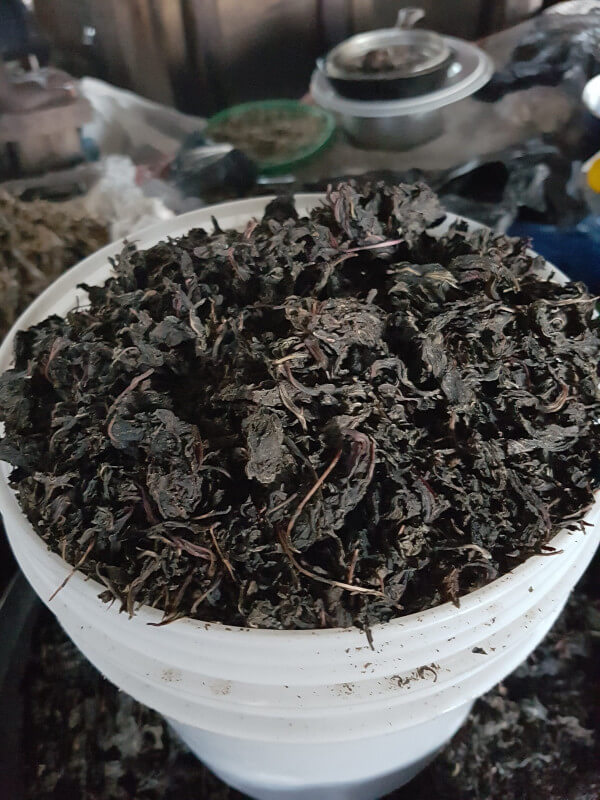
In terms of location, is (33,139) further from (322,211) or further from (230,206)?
(322,211)

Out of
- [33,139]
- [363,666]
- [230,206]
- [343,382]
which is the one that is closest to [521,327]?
[343,382]

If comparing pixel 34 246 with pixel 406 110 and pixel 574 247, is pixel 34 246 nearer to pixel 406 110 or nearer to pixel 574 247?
pixel 406 110

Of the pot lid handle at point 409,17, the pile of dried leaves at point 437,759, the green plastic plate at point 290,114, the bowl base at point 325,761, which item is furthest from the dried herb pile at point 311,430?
the pot lid handle at point 409,17

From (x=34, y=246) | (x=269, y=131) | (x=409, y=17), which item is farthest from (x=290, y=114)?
(x=34, y=246)

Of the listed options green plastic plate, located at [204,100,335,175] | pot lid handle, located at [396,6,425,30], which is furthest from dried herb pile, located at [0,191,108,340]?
pot lid handle, located at [396,6,425,30]

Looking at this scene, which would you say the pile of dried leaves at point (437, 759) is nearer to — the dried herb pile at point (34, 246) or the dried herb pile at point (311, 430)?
the dried herb pile at point (311, 430)

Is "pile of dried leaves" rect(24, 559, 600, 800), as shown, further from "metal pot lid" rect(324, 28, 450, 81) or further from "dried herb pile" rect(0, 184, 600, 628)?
"metal pot lid" rect(324, 28, 450, 81)
